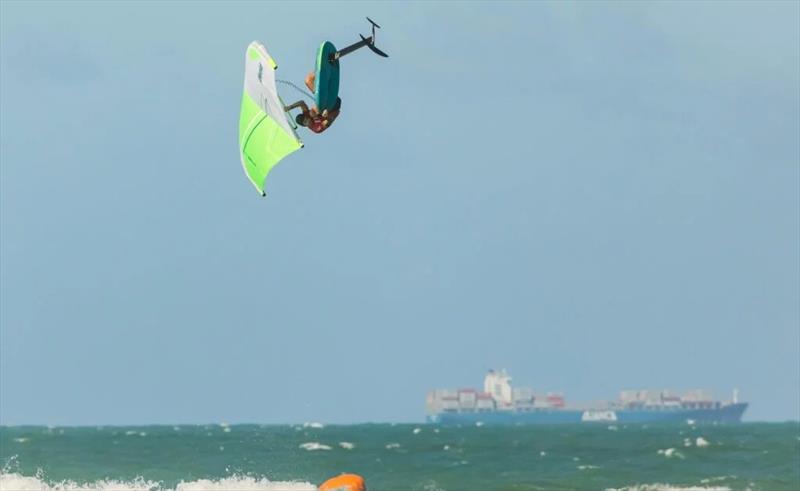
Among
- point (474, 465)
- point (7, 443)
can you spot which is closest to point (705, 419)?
point (7, 443)

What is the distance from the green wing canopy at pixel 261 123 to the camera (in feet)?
41.8

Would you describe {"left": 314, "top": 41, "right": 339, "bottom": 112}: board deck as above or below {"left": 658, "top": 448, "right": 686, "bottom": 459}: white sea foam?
above

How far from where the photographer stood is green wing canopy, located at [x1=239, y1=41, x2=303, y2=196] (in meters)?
12.7

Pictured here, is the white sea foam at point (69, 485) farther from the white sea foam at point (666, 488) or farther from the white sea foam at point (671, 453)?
the white sea foam at point (671, 453)

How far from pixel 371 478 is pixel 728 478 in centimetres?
981

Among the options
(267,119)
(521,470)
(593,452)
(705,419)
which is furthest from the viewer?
(705,419)

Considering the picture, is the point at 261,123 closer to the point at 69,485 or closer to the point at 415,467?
the point at 69,485

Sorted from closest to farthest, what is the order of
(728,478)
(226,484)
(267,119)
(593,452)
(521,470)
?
(267,119) < (226,484) < (728,478) < (521,470) < (593,452)

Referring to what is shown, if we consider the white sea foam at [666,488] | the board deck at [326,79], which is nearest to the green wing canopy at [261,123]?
the board deck at [326,79]

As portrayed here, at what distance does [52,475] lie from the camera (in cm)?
4444

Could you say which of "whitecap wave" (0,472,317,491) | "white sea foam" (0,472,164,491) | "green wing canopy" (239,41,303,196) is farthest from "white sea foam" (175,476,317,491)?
"green wing canopy" (239,41,303,196)

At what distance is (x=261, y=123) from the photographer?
1323cm

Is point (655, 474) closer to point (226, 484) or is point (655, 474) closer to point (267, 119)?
point (226, 484)

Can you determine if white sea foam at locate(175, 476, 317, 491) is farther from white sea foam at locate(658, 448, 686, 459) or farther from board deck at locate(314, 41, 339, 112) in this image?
board deck at locate(314, 41, 339, 112)
